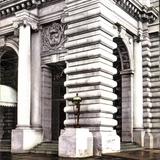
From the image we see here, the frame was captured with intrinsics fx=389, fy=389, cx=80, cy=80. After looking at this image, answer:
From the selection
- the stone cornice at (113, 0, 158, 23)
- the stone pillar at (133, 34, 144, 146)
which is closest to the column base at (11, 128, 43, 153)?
the stone pillar at (133, 34, 144, 146)

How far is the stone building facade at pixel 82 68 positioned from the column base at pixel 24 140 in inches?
2.3

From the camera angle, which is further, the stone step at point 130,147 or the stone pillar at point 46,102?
the stone pillar at point 46,102

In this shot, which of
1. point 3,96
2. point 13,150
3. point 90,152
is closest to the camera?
point 90,152

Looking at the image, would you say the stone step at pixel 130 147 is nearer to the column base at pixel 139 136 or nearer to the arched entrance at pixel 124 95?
the column base at pixel 139 136

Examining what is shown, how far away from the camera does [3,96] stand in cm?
2606

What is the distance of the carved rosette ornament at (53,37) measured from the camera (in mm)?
24206

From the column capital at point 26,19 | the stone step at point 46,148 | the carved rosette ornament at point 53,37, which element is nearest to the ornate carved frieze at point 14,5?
the column capital at point 26,19

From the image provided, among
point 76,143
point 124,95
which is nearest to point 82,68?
point 76,143

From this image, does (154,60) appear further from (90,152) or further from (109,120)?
(90,152)

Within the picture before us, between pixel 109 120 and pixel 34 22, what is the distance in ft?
26.4

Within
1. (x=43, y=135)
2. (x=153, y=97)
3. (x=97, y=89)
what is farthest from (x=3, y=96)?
(x=153, y=97)

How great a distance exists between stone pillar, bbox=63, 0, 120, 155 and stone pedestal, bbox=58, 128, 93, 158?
0.69 metres

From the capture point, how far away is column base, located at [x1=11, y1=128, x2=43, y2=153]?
22792mm

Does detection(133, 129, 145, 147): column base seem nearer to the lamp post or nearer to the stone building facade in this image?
the stone building facade
